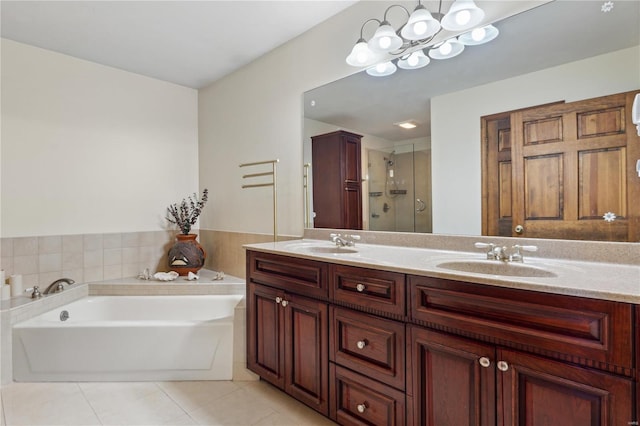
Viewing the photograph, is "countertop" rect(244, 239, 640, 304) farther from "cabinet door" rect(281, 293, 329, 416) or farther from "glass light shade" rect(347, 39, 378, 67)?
"glass light shade" rect(347, 39, 378, 67)

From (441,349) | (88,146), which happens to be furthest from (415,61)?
(88,146)

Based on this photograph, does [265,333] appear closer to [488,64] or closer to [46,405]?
[46,405]

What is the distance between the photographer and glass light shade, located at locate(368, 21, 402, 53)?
1.80 m

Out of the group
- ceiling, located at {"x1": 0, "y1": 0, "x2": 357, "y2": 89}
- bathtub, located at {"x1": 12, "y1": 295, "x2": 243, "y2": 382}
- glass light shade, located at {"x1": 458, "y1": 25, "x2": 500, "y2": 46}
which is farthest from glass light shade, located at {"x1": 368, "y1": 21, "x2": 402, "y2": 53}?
bathtub, located at {"x1": 12, "y1": 295, "x2": 243, "y2": 382}

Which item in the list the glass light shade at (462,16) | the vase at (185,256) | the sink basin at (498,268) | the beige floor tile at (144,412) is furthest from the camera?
the vase at (185,256)

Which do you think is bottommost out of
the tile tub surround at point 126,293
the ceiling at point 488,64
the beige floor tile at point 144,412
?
the beige floor tile at point 144,412

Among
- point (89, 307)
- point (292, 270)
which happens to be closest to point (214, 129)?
point (89, 307)

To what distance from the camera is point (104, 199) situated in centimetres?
299

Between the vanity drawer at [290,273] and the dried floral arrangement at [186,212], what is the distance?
144 centimetres

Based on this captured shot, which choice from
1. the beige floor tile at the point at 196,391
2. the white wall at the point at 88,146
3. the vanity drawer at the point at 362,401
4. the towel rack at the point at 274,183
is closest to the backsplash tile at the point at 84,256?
the white wall at the point at 88,146

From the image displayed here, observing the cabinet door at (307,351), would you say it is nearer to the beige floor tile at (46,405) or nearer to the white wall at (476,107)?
the white wall at (476,107)

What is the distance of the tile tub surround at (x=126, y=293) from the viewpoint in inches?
84.6

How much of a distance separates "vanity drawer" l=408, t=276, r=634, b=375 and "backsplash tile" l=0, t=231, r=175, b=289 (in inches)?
112

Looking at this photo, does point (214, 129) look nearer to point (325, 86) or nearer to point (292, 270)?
point (325, 86)
